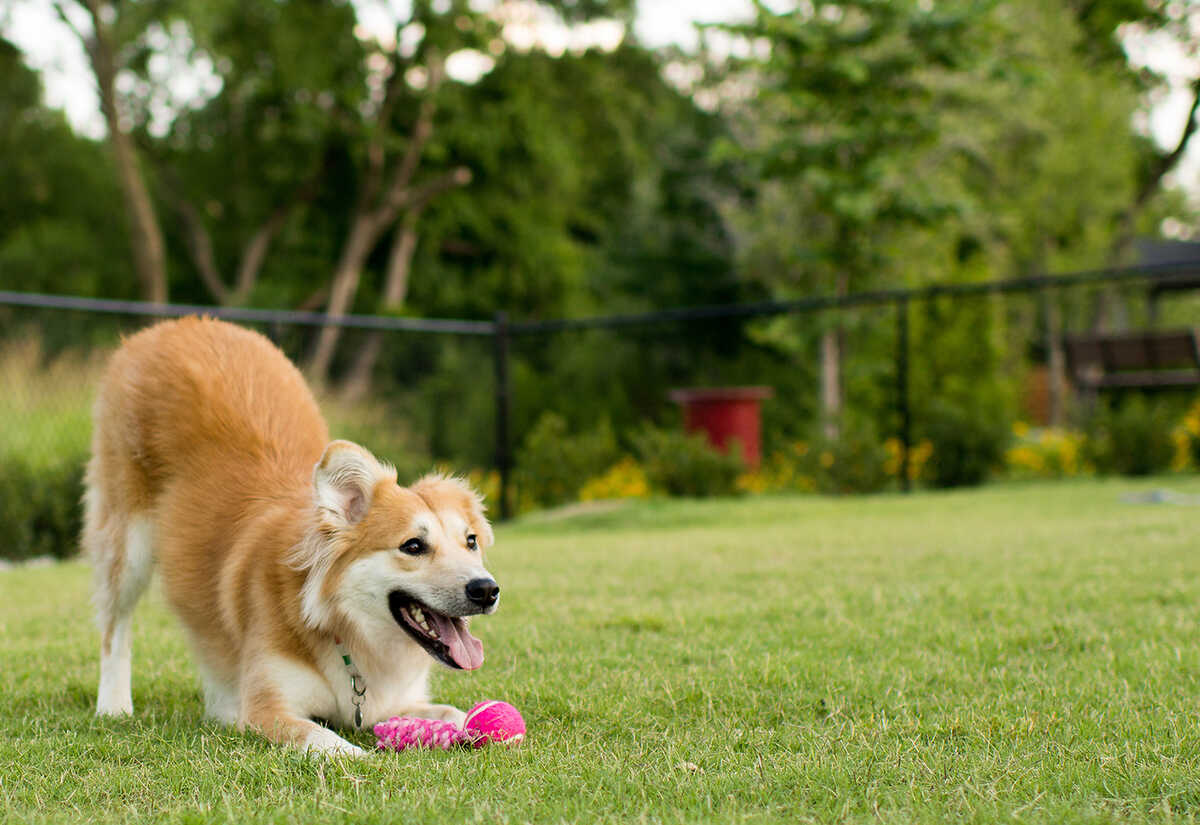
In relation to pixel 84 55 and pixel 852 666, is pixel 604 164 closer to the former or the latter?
pixel 84 55

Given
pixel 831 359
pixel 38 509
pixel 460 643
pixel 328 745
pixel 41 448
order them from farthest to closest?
pixel 831 359 < pixel 41 448 < pixel 38 509 < pixel 460 643 < pixel 328 745

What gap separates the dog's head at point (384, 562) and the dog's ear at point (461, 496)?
0.09 meters

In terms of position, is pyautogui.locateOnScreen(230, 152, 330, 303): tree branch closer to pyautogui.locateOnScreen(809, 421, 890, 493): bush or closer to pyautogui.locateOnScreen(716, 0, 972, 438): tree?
pyautogui.locateOnScreen(716, 0, 972, 438): tree

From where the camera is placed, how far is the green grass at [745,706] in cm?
235

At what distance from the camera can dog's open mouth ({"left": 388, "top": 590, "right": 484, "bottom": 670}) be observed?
2988 mm

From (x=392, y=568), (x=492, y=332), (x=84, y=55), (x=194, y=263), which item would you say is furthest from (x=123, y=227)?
(x=392, y=568)

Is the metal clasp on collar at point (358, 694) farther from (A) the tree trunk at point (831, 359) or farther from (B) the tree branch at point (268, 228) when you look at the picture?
(B) the tree branch at point (268, 228)

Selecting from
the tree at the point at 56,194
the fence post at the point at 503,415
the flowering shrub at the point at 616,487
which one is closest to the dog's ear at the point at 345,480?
the fence post at the point at 503,415

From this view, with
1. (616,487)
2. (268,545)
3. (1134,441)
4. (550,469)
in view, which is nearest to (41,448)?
(550,469)

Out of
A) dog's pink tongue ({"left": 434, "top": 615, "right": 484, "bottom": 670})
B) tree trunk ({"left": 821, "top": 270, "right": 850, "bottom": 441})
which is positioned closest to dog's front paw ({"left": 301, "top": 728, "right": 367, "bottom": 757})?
dog's pink tongue ({"left": 434, "top": 615, "right": 484, "bottom": 670})

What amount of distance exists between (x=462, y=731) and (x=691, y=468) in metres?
8.81

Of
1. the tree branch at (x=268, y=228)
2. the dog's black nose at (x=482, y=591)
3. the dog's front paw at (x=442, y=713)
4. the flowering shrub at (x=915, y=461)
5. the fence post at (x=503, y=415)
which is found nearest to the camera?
the dog's black nose at (x=482, y=591)

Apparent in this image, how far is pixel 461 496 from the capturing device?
11.1ft

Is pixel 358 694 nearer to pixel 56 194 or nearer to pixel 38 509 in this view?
pixel 38 509
